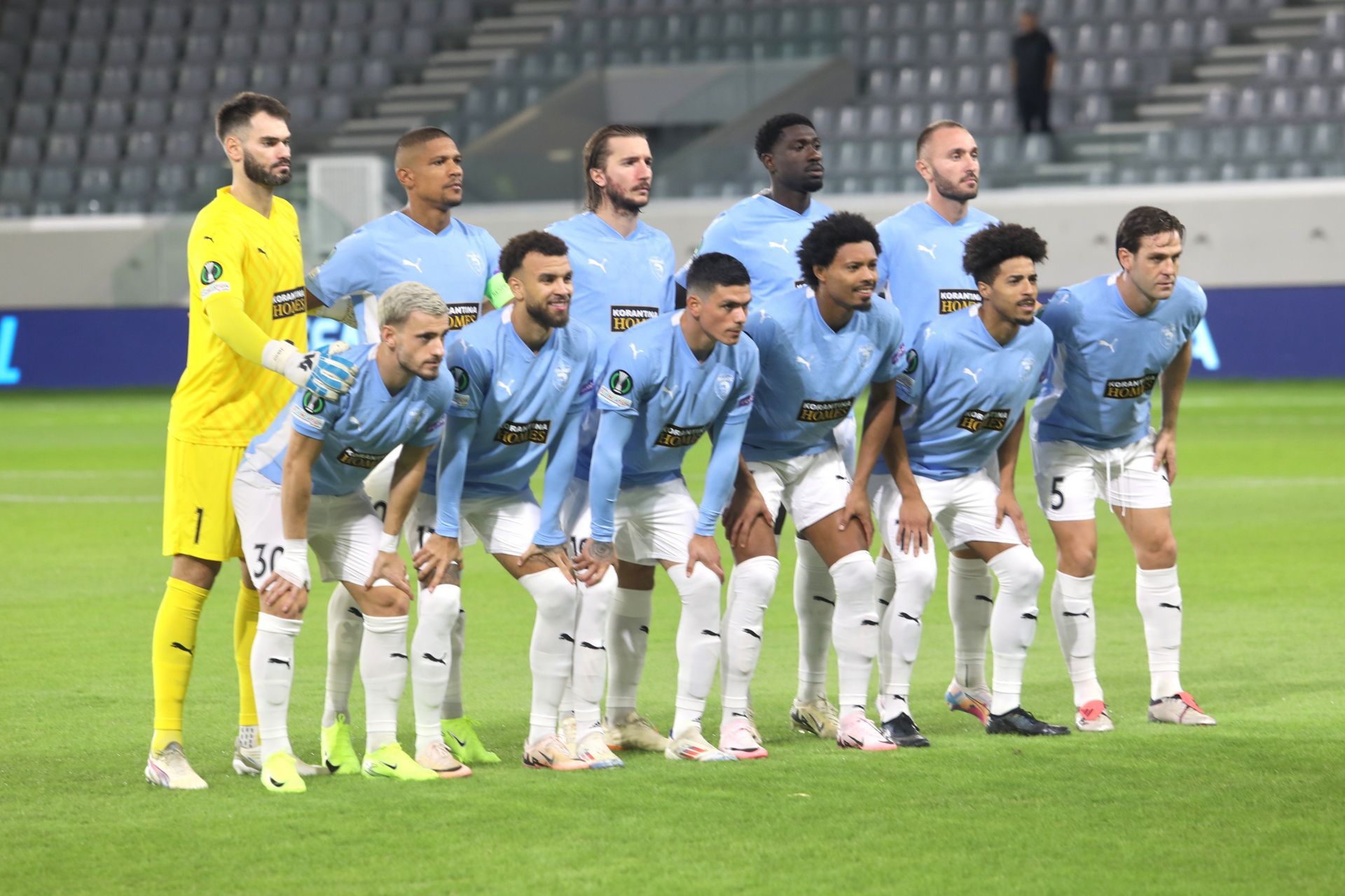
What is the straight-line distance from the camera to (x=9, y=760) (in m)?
6.21

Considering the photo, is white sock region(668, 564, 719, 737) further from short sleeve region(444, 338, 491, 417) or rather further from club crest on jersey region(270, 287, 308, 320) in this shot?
club crest on jersey region(270, 287, 308, 320)

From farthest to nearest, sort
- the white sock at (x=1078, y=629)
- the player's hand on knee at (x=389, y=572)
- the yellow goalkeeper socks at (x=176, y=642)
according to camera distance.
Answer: the white sock at (x=1078, y=629), the yellow goalkeeper socks at (x=176, y=642), the player's hand on knee at (x=389, y=572)

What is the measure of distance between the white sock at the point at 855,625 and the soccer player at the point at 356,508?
1.42 meters

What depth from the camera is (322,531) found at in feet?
19.3

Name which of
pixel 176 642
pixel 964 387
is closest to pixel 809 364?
pixel 964 387

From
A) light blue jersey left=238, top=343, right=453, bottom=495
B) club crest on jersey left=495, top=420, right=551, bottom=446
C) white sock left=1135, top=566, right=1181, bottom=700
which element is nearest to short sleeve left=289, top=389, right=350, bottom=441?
light blue jersey left=238, top=343, right=453, bottom=495

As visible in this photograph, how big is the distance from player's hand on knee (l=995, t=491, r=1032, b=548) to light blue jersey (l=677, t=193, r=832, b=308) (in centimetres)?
111

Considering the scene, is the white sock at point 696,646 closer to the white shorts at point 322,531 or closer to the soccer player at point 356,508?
the soccer player at point 356,508

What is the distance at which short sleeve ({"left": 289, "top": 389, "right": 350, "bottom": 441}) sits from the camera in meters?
5.54

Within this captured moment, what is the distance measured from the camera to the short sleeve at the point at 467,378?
235 inches

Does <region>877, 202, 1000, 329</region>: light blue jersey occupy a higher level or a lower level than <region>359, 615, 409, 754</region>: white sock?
higher

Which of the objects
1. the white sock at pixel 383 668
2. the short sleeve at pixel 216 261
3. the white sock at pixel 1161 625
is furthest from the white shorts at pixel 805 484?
the short sleeve at pixel 216 261

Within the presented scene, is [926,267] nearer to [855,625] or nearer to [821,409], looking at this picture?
[821,409]

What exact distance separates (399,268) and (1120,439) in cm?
287
